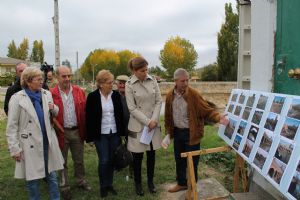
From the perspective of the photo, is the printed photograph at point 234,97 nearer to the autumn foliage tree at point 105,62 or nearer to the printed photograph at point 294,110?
the printed photograph at point 294,110

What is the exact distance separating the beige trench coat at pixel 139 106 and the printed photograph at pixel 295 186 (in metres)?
2.38

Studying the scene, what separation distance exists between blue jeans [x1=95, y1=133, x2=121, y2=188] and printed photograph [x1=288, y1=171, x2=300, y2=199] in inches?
109

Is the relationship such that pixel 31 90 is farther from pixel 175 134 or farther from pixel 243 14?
pixel 243 14

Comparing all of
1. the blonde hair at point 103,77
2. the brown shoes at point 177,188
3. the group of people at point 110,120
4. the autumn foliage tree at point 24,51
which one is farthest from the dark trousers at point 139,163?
the autumn foliage tree at point 24,51

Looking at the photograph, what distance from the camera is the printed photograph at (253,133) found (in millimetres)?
3148

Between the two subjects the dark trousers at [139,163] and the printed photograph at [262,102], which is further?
the dark trousers at [139,163]

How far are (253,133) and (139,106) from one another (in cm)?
179

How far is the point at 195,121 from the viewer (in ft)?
14.3

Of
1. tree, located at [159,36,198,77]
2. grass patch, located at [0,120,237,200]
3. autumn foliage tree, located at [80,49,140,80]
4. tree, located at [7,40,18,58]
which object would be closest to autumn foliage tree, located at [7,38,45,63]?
tree, located at [7,40,18,58]

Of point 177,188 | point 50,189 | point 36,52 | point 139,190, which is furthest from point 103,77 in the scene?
point 36,52

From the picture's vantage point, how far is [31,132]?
382 cm

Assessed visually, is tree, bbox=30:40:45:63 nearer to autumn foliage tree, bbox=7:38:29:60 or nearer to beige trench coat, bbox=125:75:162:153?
autumn foliage tree, bbox=7:38:29:60

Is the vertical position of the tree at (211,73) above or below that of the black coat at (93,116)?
above

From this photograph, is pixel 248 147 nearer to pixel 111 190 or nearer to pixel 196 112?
pixel 196 112
